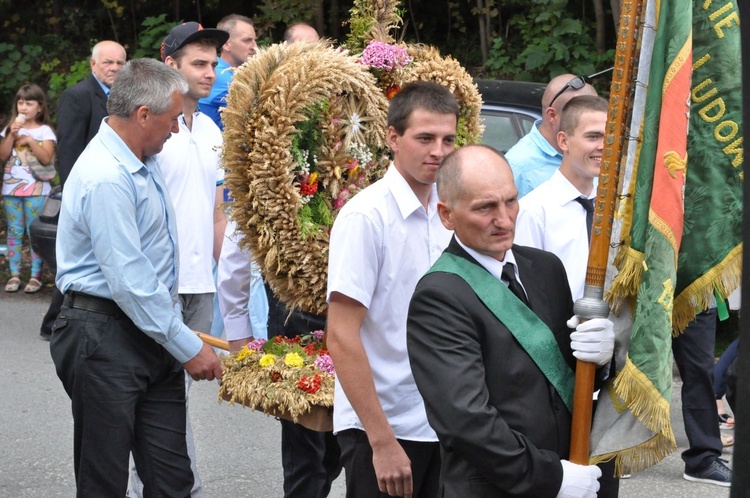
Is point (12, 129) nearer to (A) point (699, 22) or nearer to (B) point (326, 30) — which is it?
(B) point (326, 30)

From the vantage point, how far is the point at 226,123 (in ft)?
14.0

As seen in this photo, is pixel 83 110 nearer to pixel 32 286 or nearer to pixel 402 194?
pixel 32 286

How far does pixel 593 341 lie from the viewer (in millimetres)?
2963

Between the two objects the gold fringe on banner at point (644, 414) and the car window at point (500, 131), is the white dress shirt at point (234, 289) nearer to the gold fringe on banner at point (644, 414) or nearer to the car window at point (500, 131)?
the gold fringe on banner at point (644, 414)

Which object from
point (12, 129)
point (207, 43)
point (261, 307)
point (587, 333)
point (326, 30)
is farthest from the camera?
point (326, 30)

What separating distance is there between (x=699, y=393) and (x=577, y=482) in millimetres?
3548

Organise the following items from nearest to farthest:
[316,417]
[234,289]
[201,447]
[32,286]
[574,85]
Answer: [316,417]
[234,289]
[574,85]
[201,447]
[32,286]

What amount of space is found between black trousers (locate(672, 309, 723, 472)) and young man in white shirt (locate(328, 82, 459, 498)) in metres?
2.85

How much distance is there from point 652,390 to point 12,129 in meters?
8.77

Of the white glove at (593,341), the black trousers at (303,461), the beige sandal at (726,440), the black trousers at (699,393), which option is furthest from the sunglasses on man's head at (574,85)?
the white glove at (593,341)

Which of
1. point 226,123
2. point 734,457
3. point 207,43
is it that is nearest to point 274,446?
point 207,43

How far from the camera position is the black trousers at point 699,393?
6.18 metres

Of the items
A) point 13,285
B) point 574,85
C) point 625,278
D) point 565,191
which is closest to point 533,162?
point 574,85

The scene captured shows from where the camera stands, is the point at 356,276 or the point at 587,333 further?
the point at 356,276
